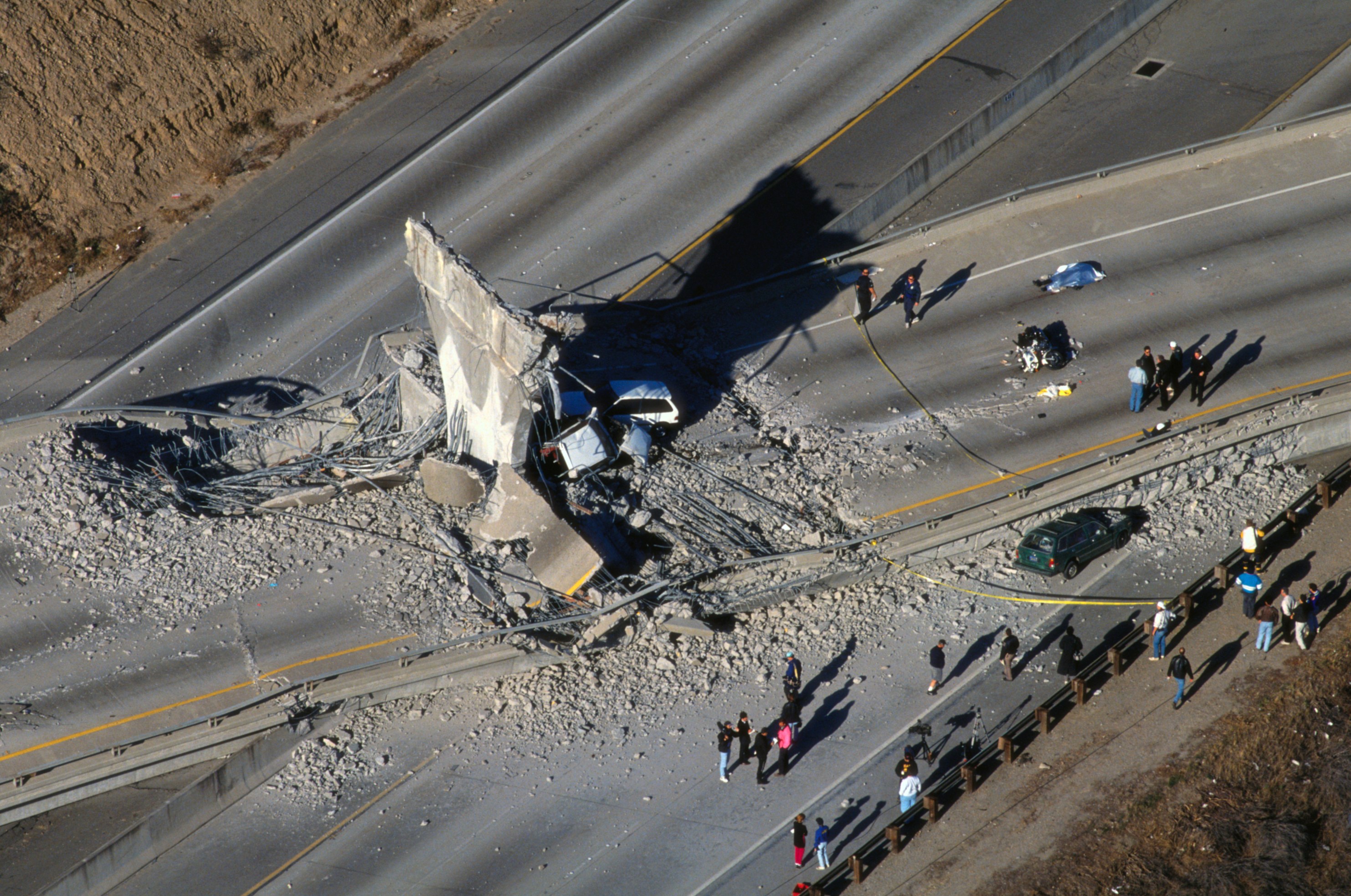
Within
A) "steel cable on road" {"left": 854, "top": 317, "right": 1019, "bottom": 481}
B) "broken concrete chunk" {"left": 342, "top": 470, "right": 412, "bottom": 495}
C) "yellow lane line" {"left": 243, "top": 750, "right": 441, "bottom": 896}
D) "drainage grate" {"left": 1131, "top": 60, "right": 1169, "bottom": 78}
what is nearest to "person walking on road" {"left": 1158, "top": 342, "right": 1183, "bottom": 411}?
"steel cable on road" {"left": 854, "top": 317, "right": 1019, "bottom": 481}

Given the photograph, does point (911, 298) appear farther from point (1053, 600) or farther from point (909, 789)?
point (909, 789)

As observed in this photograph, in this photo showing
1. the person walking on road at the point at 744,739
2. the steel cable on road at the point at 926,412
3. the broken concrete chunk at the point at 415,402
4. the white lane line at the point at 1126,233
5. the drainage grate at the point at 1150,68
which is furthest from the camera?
the drainage grate at the point at 1150,68

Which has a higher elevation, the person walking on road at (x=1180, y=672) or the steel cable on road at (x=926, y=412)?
the steel cable on road at (x=926, y=412)

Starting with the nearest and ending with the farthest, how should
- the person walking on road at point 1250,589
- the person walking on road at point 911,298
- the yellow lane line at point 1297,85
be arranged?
the person walking on road at point 1250,589 < the person walking on road at point 911,298 < the yellow lane line at point 1297,85

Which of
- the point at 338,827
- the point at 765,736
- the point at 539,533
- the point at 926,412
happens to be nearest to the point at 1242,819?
the point at 765,736

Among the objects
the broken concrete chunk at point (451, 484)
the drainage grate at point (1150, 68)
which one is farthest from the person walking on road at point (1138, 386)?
Result: the broken concrete chunk at point (451, 484)

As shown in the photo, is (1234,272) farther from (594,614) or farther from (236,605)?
(236,605)

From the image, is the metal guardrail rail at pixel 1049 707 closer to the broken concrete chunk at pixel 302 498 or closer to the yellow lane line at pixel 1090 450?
the yellow lane line at pixel 1090 450

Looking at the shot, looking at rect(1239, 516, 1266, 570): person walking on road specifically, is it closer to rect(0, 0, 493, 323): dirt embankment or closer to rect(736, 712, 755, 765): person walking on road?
rect(736, 712, 755, 765): person walking on road
